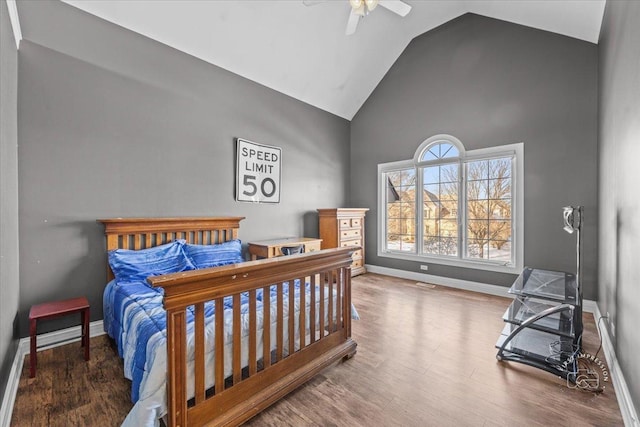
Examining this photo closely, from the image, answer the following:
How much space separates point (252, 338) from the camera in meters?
1.70

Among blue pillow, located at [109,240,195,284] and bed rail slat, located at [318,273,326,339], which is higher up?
blue pillow, located at [109,240,195,284]

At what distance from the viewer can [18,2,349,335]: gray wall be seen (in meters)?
2.53

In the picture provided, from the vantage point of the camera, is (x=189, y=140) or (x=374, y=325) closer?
(x=374, y=325)

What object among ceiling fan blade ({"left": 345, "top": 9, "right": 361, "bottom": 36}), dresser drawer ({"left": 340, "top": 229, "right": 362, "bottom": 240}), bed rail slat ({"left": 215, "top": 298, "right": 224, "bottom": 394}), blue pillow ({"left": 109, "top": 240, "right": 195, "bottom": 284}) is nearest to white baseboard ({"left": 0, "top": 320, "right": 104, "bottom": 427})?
blue pillow ({"left": 109, "top": 240, "right": 195, "bottom": 284})

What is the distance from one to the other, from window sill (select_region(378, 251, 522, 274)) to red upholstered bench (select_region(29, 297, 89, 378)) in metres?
4.33

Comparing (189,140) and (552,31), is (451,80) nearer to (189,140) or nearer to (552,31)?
(552,31)

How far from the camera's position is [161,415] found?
1368 mm

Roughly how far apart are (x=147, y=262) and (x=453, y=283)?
13.7 feet

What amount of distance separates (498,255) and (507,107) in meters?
2.08

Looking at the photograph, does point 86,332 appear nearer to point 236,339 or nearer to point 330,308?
point 236,339

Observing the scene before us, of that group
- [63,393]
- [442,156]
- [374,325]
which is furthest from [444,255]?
[63,393]

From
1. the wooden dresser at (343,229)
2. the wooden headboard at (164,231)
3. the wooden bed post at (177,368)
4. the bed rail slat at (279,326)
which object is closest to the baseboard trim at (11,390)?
the wooden headboard at (164,231)

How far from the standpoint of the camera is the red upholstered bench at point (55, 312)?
2094mm

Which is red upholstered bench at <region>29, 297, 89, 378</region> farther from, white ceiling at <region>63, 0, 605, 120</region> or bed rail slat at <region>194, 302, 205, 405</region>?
white ceiling at <region>63, 0, 605, 120</region>
